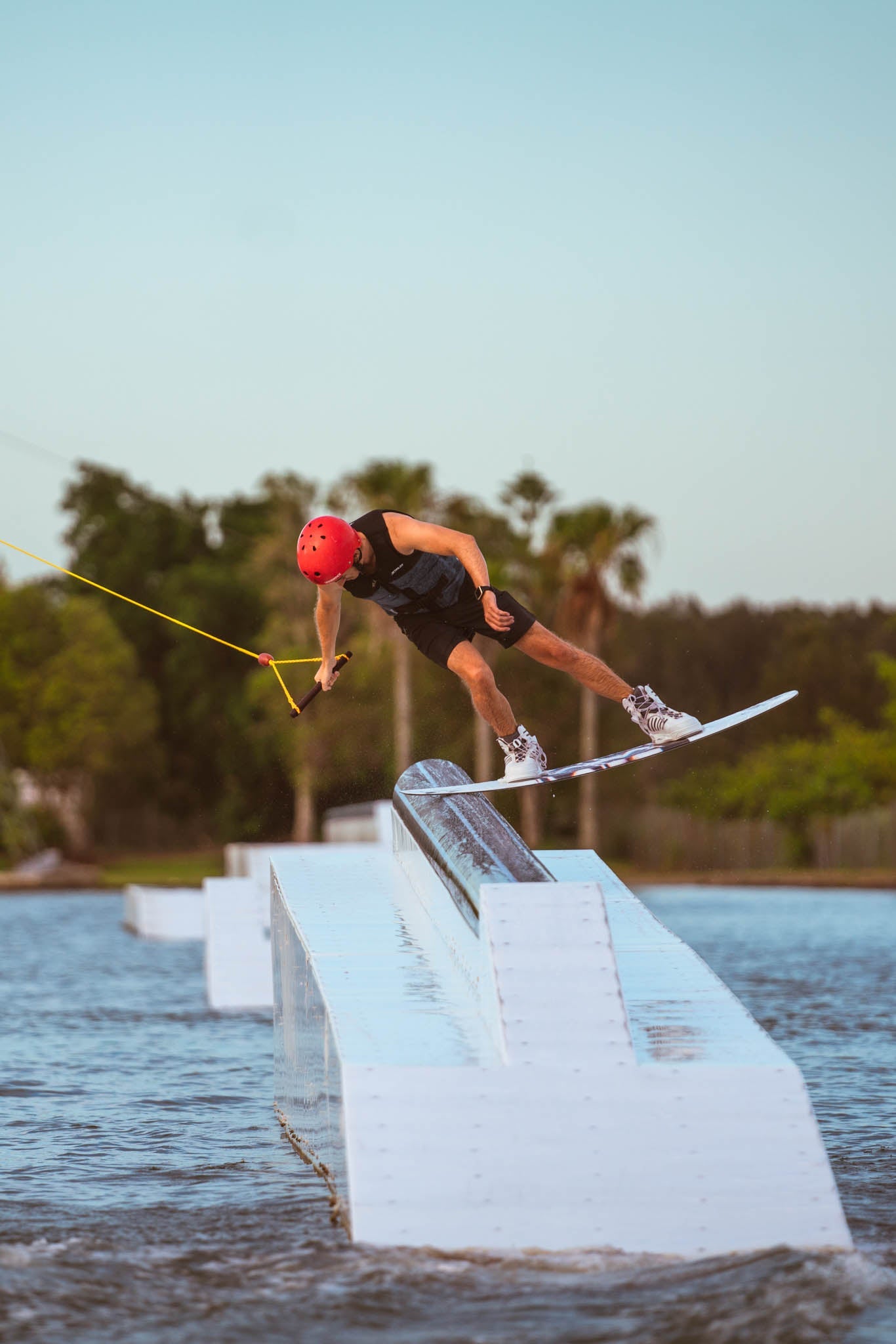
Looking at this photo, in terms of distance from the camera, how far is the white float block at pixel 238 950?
16.7 meters

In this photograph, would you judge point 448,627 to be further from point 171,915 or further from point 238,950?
point 171,915

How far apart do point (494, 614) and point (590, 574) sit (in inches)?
1624

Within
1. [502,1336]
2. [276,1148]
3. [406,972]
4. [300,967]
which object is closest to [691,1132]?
[502,1336]

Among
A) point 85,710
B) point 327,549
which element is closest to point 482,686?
point 327,549

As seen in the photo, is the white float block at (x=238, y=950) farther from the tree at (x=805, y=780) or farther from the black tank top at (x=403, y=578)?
the tree at (x=805, y=780)

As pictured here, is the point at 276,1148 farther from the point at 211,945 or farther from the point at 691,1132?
the point at 211,945

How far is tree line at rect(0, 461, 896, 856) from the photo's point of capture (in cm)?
5184

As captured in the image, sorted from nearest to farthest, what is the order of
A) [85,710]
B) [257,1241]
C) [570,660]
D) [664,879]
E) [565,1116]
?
1. [565,1116]
2. [257,1241]
3. [570,660]
4. [664,879]
5. [85,710]

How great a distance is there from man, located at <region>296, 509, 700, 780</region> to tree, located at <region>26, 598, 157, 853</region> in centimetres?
5170

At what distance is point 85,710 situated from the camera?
6000 centimetres

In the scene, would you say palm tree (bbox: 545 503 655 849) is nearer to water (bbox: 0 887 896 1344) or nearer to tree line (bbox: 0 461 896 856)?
tree line (bbox: 0 461 896 856)

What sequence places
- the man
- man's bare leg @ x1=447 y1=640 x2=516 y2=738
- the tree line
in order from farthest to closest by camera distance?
the tree line, man's bare leg @ x1=447 y1=640 x2=516 y2=738, the man

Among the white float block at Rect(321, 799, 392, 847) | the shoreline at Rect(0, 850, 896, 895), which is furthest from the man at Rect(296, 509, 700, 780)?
the shoreline at Rect(0, 850, 896, 895)

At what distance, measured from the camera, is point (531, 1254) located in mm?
5996
